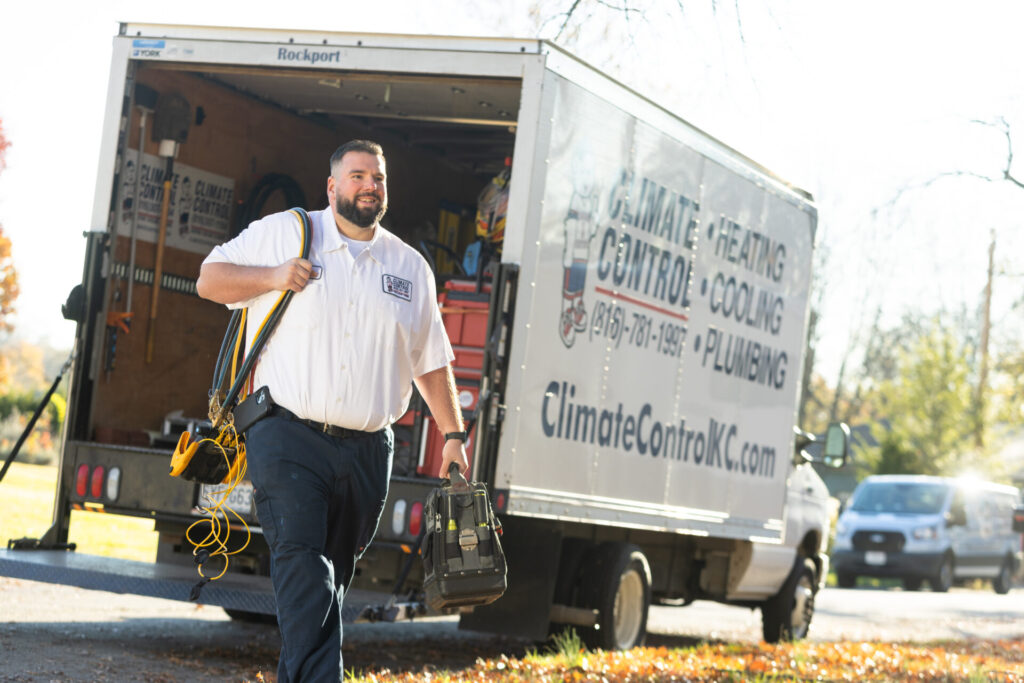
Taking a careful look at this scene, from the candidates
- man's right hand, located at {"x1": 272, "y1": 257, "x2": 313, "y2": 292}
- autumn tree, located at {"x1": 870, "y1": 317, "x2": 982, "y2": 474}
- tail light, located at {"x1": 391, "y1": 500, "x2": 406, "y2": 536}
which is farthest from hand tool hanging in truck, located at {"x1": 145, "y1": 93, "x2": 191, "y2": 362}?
autumn tree, located at {"x1": 870, "y1": 317, "x2": 982, "y2": 474}

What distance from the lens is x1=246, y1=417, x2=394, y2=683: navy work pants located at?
500 centimetres

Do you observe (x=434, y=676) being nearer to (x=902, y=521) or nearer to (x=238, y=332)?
(x=238, y=332)

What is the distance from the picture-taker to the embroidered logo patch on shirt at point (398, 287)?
5.43 m

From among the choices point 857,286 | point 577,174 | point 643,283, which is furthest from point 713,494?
point 857,286

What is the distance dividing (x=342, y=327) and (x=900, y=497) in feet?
77.1

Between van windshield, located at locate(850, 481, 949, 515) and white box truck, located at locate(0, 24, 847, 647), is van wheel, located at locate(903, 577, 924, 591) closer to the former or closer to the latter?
van windshield, located at locate(850, 481, 949, 515)

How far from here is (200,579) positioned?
7848mm

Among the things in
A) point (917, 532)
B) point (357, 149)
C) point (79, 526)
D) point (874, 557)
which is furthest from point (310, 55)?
point (874, 557)

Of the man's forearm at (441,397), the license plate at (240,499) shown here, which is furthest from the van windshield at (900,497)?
the man's forearm at (441,397)

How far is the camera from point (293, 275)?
5.18m

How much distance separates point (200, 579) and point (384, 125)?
4041mm

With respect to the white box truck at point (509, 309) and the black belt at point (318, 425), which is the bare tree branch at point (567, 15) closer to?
the white box truck at point (509, 309)

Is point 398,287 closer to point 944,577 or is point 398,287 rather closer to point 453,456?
point 453,456

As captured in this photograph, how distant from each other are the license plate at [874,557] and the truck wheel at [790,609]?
1439 cm
